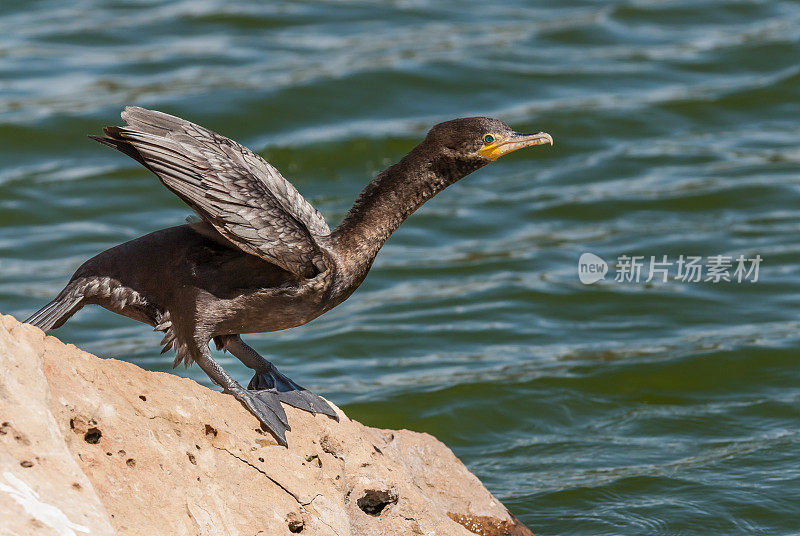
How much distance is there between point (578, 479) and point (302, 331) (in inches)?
128

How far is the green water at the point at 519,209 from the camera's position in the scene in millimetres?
7633

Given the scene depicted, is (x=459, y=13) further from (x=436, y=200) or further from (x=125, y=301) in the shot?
(x=125, y=301)

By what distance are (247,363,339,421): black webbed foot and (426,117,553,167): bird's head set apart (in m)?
1.12

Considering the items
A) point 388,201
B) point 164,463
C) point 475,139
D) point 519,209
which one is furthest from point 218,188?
point 519,209

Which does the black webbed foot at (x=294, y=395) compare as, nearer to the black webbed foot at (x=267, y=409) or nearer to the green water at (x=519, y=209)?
the black webbed foot at (x=267, y=409)

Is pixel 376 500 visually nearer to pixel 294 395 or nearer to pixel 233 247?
pixel 294 395

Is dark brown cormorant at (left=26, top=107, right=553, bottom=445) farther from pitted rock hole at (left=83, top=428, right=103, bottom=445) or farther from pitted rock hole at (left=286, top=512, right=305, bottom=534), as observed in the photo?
pitted rock hole at (left=83, top=428, right=103, bottom=445)

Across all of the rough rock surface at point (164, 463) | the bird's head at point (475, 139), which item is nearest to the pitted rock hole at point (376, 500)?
the rough rock surface at point (164, 463)

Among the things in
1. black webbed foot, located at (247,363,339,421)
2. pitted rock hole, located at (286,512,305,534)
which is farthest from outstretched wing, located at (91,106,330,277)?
pitted rock hole, located at (286,512,305,534)

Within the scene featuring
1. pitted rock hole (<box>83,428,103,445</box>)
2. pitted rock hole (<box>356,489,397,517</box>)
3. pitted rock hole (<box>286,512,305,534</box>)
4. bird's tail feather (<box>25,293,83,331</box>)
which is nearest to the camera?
pitted rock hole (<box>83,428,103,445</box>)

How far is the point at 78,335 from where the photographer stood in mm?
9148

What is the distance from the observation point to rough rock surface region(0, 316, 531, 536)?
3246 mm

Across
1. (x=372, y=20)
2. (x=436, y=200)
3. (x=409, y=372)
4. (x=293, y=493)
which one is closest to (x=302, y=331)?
(x=409, y=372)

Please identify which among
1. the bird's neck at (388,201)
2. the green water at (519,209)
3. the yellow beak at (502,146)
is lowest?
the green water at (519,209)
